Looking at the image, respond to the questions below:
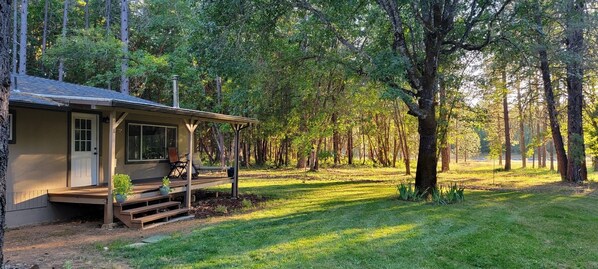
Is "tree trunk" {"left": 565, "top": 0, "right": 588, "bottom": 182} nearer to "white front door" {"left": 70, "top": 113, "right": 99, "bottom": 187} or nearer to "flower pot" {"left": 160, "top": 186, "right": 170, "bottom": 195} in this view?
"flower pot" {"left": 160, "top": 186, "right": 170, "bottom": 195}

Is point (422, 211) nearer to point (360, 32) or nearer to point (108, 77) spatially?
point (360, 32)

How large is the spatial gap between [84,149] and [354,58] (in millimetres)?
7076

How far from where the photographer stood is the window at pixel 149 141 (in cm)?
958

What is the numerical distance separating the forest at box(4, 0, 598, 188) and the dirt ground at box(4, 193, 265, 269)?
4.01 m

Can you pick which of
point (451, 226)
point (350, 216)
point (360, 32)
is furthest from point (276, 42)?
point (451, 226)

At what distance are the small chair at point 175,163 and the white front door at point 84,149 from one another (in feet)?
7.27

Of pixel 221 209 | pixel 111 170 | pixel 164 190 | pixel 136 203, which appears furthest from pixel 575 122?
pixel 111 170

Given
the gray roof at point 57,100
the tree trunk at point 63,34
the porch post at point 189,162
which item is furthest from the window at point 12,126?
the tree trunk at point 63,34

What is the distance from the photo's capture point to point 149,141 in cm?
1012

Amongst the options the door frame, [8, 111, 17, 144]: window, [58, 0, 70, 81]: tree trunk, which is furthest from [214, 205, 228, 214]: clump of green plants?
[58, 0, 70, 81]: tree trunk

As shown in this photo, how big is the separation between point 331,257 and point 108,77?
15384 millimetres

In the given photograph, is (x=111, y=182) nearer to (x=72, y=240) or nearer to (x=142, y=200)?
(x=142, y=200)

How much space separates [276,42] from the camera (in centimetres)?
1093

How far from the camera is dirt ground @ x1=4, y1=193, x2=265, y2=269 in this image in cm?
475
